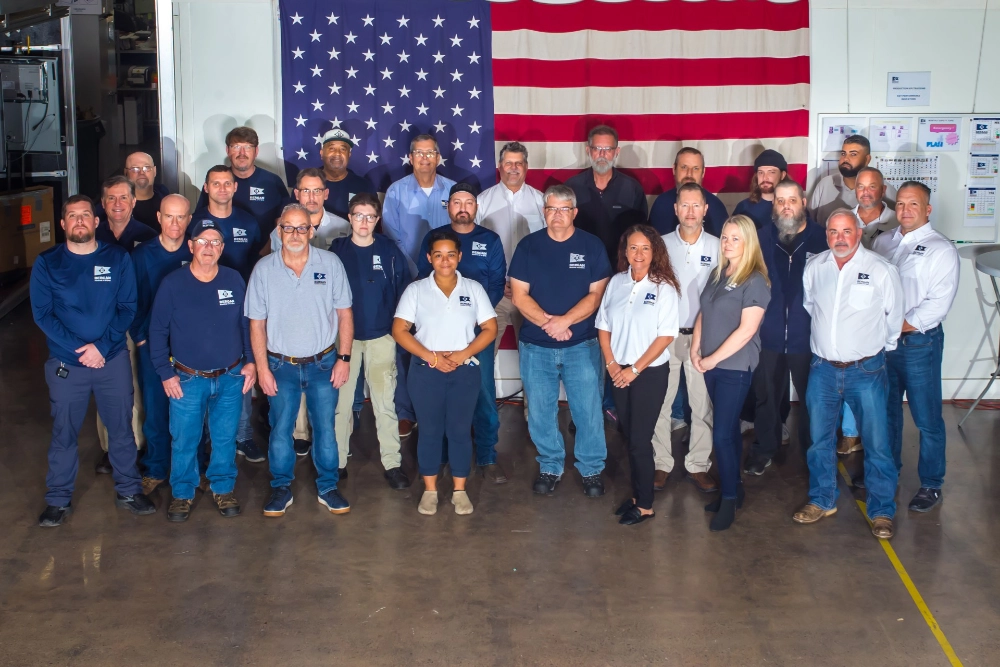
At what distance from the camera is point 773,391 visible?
6305 millimetres

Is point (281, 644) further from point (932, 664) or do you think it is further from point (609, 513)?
point (932, 664)

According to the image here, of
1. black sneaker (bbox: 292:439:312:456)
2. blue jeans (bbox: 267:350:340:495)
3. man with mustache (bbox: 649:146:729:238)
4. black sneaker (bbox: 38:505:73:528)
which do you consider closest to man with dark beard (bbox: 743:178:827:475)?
man with mustache (bbox: 649:146:729:238)

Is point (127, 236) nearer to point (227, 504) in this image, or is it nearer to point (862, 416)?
point (227, 504)

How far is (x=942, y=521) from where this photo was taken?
567 centimetres

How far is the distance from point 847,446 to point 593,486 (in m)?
1.96

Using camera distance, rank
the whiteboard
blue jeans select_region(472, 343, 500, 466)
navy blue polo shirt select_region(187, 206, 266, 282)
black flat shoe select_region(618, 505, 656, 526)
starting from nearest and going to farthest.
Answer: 1. black flat shoe select_region(618, 505, 656, 526)
2. navy blue polo shirt select_region(187, 206, 266, 282)
3. blue jeans select_region(472, 343, 500, 466)
4. the whiteboard

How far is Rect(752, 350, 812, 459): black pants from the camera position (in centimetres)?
613

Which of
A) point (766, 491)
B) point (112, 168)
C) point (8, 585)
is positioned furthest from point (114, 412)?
point (112, 168)

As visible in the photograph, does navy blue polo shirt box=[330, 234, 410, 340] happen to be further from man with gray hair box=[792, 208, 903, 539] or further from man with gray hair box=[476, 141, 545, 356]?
man with gray hair box=[792, 208, 903, 539]

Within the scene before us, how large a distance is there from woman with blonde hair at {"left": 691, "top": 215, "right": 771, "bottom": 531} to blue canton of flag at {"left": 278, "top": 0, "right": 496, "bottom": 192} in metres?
2.74

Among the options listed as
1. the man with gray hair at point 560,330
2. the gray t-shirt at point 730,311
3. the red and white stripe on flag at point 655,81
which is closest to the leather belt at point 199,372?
the man with gray hair at point 560,330

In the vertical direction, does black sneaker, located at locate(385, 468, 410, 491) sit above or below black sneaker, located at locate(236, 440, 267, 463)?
below

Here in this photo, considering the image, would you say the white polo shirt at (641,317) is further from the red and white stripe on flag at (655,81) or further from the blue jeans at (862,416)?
the red and white stripe on flag at (655,81)

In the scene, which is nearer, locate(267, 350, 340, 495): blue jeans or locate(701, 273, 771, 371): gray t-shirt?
locate(701, 273, 771, 371): gray t-shirt
